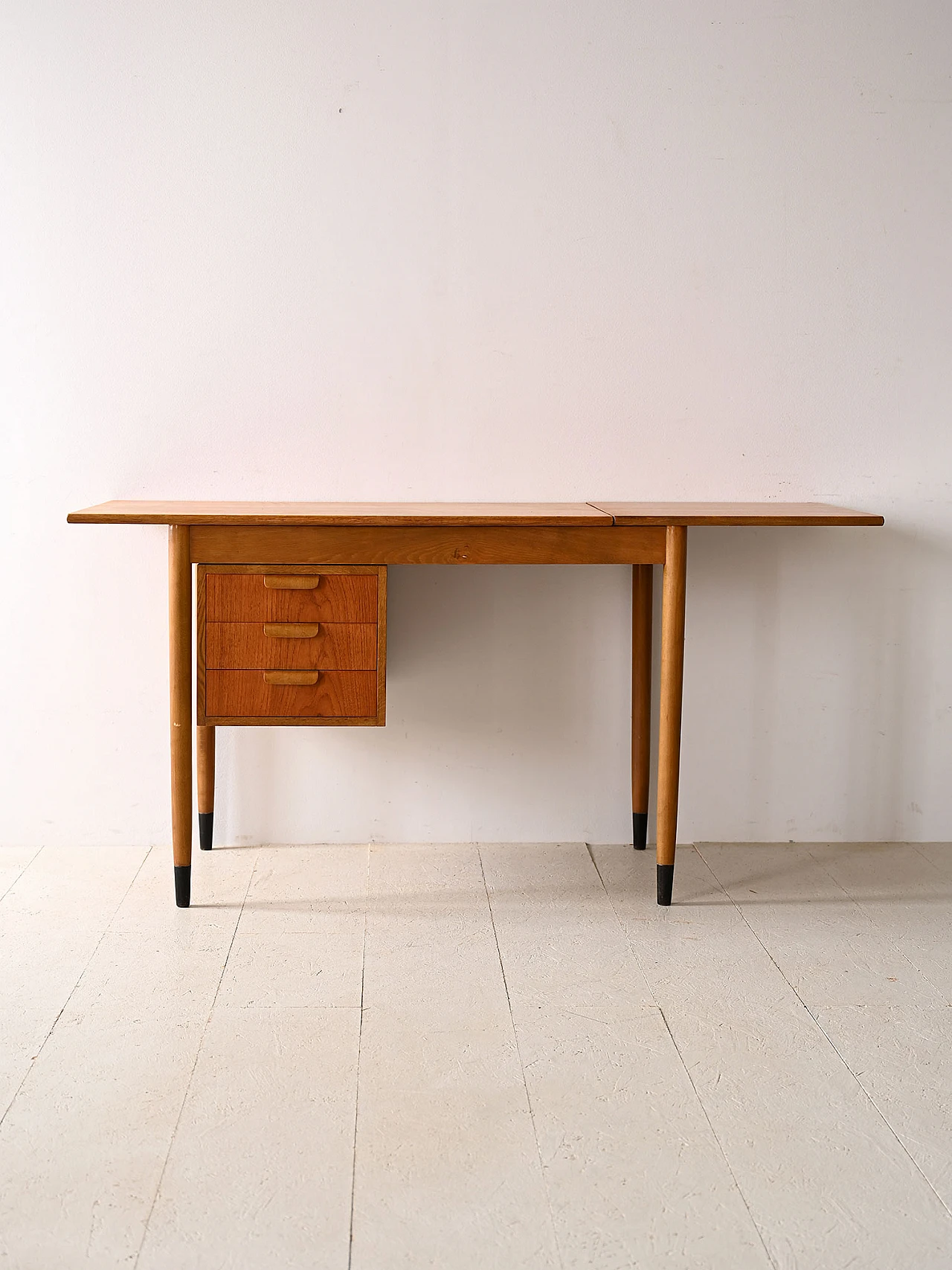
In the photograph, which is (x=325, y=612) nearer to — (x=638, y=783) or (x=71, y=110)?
(x=638, y=783)

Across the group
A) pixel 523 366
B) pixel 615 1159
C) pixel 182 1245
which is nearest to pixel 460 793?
pixel 523 366

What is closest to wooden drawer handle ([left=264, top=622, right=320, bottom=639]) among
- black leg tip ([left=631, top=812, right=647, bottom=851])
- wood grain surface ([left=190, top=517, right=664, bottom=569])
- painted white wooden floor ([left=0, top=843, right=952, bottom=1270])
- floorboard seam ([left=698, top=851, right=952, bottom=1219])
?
wood grain surface ([left=190, top=517, right=664, bottom=569])

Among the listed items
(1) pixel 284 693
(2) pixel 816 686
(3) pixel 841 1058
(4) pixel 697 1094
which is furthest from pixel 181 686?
(2) pixel 816 686

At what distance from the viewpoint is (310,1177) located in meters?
1.53

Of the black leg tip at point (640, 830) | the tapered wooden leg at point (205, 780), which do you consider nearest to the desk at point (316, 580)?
the tapered wooden leg at point (205, 780)

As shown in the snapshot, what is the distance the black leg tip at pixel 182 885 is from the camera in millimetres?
2406

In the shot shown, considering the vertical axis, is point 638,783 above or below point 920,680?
below

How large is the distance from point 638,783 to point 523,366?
99cm

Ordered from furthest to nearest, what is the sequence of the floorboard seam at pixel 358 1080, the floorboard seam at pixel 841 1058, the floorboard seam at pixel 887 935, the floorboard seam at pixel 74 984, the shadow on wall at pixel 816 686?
1. the shadow on wall at pixel 816 686
2. the floorboard seam at pixel 887 935
3. the floorboard seam at pixel 74 984
4. the floorboard seam at pixel 841 1058
5. the floorboard seam at pixel 358 1080

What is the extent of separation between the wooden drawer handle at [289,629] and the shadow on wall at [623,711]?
0.45m

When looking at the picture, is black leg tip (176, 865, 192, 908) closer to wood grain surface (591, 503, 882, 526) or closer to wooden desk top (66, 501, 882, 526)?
wooden desk top (66, 501, 882, 526)

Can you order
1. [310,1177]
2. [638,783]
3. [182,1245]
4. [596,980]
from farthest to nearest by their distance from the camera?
[638,783] < [596,980] < [310,1177] < [182,1245]

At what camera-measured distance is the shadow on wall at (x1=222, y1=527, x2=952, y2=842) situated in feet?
9.16

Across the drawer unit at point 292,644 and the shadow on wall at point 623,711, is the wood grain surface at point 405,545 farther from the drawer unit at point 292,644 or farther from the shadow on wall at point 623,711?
the shadow on wall at point 623,711
